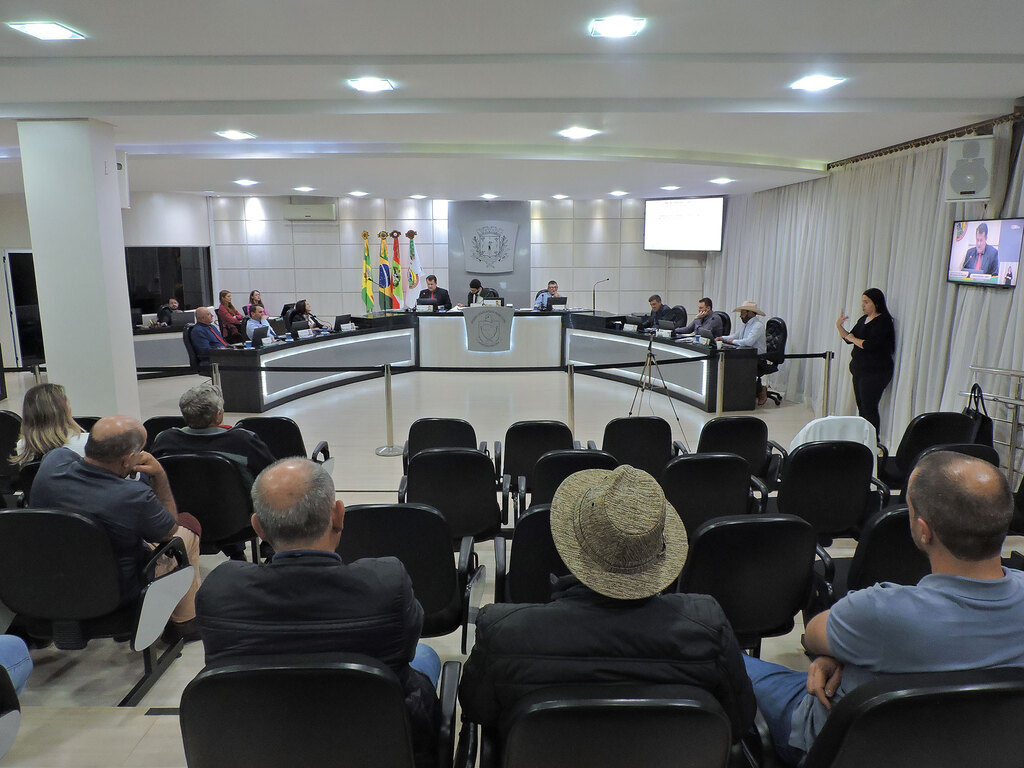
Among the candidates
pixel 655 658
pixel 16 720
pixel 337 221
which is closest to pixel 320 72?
pixel 16 720

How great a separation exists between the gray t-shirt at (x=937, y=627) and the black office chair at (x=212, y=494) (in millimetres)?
2726

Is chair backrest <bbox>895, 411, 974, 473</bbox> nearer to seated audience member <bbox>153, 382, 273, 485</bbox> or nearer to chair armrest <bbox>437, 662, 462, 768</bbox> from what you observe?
chair armrest <bbox>437, 662, 462, 768</bbox>

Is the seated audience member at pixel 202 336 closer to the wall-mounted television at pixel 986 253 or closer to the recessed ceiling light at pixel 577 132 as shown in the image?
the recessed ceiling light at pixel 577 132

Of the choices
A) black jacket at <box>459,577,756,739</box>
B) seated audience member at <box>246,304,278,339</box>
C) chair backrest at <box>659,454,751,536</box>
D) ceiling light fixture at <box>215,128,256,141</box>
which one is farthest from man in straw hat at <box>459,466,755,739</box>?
seated audience member at <box>246,304,278,339</box>

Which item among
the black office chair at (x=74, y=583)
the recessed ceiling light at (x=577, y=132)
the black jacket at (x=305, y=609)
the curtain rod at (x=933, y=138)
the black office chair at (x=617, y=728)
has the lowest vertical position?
the black office chair at (x=74, y=583)

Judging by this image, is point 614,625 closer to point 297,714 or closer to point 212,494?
Result: point 297,714

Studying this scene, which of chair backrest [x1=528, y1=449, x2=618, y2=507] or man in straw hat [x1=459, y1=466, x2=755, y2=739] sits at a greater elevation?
man in straw hat [x1=459, y1=466, x2=755, y2=739]

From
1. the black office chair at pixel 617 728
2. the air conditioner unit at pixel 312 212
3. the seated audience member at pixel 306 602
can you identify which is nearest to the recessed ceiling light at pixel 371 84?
the seated audience member at pixel 306 602

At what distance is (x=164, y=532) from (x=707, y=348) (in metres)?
7.03

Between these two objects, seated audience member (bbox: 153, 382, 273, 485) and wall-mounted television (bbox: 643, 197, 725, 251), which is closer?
seated audience member (bbox: 153, 382, 273, 485)

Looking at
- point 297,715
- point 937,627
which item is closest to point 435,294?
point 297,715

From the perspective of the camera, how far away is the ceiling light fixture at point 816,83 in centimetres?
472

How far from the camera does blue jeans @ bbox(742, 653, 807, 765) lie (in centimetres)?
181

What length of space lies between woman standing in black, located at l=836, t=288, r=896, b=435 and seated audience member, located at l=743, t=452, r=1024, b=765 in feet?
19.0
